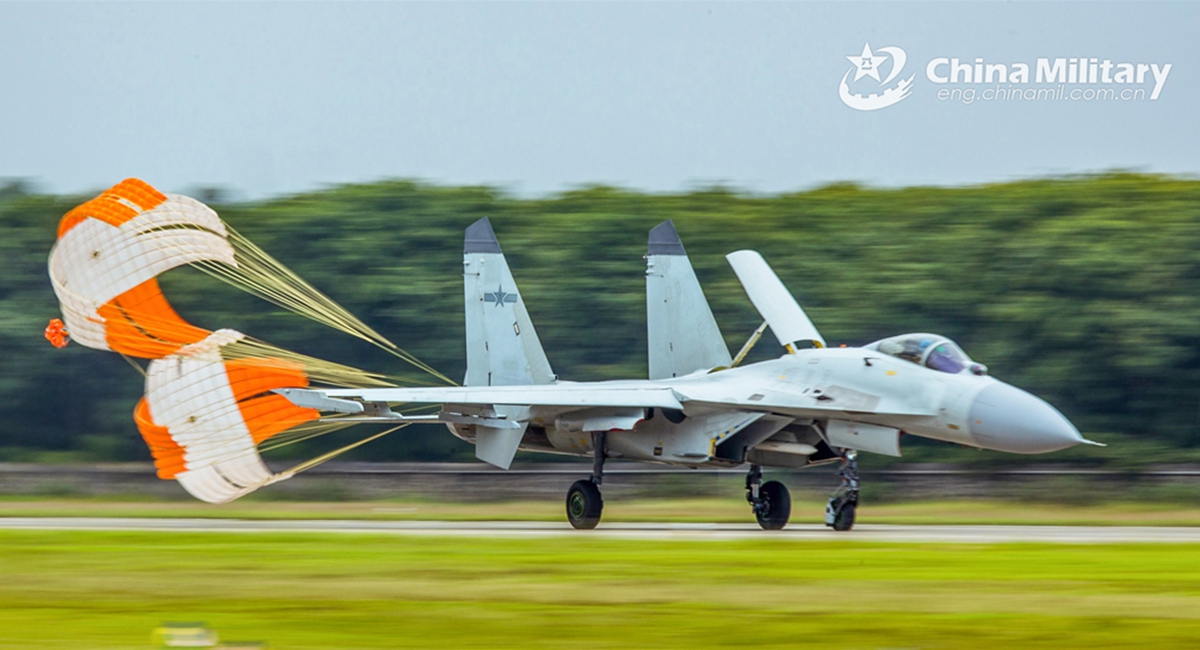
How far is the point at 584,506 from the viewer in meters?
17.6

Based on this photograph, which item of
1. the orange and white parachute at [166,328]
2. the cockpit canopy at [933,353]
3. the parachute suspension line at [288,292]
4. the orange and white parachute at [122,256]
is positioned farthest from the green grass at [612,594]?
the parachute suspension line at [288,292]

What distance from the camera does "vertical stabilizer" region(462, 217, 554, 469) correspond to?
66.4 ft

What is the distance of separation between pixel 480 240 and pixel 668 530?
20.0 feet

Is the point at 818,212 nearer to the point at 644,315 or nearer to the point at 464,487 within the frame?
the point at 644,315

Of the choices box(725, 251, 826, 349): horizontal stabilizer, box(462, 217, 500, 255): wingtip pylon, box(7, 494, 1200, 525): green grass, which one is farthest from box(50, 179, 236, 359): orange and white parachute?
box(725, 251, 826, 349): horizontal stabilizer

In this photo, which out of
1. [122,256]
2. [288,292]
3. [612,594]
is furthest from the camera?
[288,292]

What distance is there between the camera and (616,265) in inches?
1048

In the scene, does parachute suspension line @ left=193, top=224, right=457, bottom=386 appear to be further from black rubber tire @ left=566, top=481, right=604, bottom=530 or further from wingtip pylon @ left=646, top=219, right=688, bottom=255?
wingtip pylon @ left=646, top=219, right=688, bottom=255

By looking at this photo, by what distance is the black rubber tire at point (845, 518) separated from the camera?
52.1 ft

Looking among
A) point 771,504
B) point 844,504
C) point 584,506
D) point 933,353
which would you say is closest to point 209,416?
point 584,506

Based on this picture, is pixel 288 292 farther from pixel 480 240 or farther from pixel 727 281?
pixel 727 281

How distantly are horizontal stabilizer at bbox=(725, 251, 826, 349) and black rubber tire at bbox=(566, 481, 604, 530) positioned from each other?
3246 millimetres

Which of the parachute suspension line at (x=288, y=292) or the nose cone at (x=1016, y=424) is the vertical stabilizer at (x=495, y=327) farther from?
the nose cone at (x=1016, y=424)

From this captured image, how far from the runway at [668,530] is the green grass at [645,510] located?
1398 millimetres
